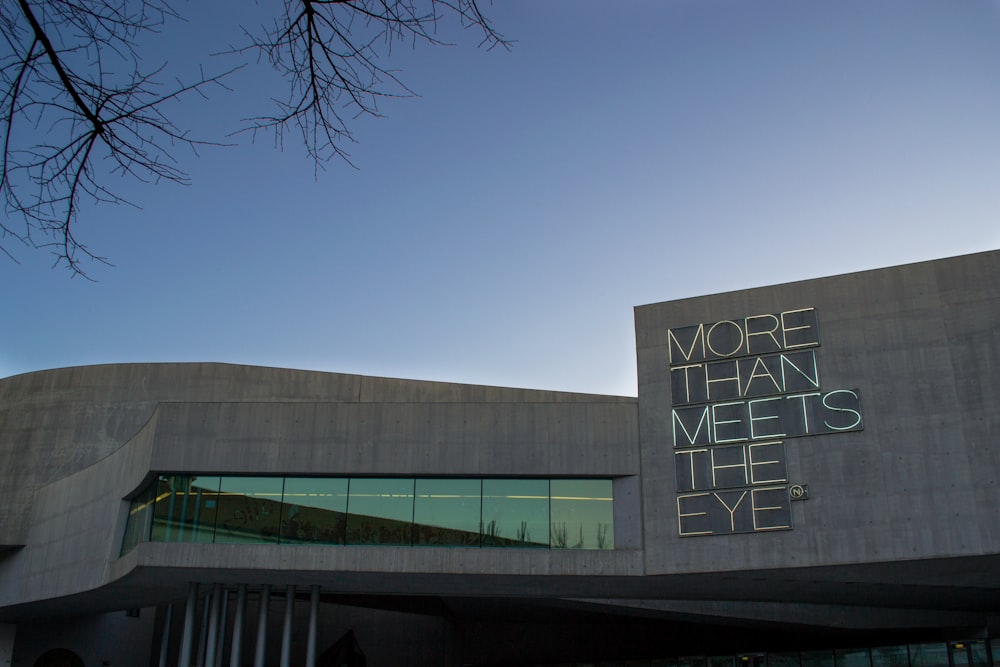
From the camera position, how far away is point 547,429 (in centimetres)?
2512

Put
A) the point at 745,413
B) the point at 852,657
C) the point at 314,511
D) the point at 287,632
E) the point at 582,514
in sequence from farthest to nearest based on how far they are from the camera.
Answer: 1. the point at 852,657
2. the point at 287,632
3. the point at 314,511
4. the point at 582,514
5. the point at 745,413

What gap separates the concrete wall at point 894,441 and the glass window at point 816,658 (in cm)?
1364

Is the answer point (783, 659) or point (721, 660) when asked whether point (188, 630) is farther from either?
point (783, 659)

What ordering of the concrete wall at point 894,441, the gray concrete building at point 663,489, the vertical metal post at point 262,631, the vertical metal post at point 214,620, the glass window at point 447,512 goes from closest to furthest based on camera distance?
the concrete wall at point 894,441 < the gray concrete building at point 663,489 < the glass window at point 447,512 < the vertical metal post at point 262,631 < the vertical metal post at point 214,620

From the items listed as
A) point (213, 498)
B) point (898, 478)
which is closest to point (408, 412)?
point (213, 498)

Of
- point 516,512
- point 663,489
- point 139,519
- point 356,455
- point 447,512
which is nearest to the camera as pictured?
point 663,489

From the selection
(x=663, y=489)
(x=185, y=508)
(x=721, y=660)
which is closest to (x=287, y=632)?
(x=185, y=508)

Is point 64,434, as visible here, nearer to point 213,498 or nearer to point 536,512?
point 213,498

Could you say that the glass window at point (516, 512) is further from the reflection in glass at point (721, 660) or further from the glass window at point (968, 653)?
the glass window at point (968, 653)

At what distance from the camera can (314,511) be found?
25.1 m

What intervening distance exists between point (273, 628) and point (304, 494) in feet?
54.4

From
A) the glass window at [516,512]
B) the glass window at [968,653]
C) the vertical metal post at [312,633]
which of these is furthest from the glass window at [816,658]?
the vertical metal post at [312,633]

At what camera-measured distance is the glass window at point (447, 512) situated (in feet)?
80.7

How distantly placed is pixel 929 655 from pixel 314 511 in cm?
2045
